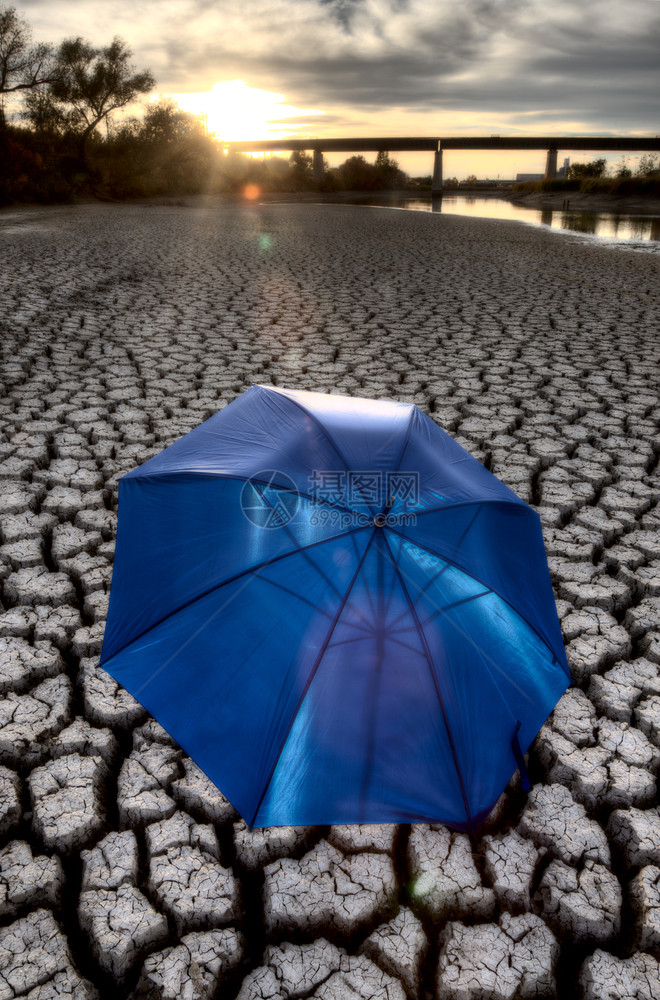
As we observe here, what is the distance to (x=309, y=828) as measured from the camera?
1.48m

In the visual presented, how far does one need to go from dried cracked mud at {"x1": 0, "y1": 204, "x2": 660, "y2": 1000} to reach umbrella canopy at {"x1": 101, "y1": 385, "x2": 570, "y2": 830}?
0.32 m

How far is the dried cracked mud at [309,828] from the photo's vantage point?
124 centimetres

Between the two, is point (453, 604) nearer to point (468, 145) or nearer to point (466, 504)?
point (466, 504)

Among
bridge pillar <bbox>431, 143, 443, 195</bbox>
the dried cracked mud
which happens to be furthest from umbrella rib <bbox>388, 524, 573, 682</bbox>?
bridge pillar <bbox>431, 143, 443, 195</bbox>

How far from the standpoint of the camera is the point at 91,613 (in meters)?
2.10

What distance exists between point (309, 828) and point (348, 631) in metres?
0.63

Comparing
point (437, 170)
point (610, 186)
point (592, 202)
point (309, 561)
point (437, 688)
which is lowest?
point (437, 688)

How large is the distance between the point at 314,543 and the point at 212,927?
2.72 ft

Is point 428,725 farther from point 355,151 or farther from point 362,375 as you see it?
point 355,151

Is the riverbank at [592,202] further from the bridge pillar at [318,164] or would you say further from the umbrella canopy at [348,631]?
the umbrella canopy at [348,631]

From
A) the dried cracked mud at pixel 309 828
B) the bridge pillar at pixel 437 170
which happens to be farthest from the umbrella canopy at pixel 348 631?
the bridge pillar at pixel 437 170

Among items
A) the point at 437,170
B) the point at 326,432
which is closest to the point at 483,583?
the point at 326,432

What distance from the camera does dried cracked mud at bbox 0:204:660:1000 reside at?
1238 millimetres

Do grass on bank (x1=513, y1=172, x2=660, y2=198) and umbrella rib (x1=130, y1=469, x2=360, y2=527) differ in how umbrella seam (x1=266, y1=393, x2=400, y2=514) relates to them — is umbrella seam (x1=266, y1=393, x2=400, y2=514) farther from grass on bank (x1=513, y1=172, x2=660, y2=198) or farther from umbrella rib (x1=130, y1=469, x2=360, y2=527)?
grass on bank (x1=513, y1=172, x2=660, y2=198)
